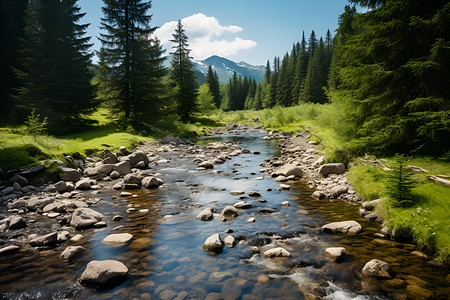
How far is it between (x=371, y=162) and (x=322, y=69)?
2226 inches

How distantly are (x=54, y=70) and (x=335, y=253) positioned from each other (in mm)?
26386

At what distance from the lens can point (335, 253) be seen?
446cm

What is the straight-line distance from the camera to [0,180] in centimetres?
835

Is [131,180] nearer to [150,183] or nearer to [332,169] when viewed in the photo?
[150,183]

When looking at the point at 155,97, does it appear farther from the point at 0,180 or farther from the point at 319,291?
the point at 319,291

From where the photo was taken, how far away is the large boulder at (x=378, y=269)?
389cm

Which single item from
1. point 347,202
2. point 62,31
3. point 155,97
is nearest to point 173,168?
point 347,202

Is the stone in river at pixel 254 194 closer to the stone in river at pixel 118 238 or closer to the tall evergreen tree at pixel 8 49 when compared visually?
the stone in river at pixel 118 238

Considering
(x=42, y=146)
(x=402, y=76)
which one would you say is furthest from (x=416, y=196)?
(x=42, y=146)

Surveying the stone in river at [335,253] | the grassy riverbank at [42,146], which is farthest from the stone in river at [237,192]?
the grassy riverbank at [42,146]

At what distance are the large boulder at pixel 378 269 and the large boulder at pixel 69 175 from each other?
10.8 m

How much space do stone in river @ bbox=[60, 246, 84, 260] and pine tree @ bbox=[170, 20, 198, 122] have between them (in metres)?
32.9

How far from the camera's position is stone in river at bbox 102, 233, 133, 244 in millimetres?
5285

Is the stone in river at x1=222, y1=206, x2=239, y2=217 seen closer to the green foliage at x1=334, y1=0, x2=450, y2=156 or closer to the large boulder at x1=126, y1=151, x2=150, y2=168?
the green foliage at x1=334, y1=0, x2=450, y2=156
